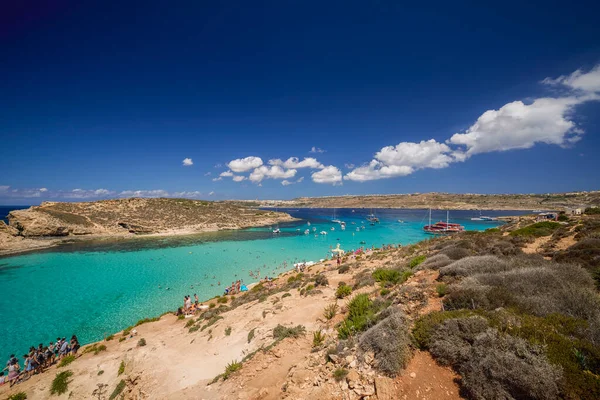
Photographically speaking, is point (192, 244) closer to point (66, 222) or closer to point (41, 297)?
point (41, 297)

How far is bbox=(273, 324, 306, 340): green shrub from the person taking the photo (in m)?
10.0

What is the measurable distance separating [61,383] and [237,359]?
8395mm

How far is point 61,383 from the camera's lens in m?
11.2

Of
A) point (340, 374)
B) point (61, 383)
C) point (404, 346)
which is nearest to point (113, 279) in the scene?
point (61, 383)

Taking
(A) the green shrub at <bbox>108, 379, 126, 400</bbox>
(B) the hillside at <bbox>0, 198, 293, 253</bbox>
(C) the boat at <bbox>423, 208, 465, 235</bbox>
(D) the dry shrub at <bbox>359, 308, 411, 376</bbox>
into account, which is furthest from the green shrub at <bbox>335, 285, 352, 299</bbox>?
(B) the hillside at <bbox>0, 198, 293, 253</bbox>

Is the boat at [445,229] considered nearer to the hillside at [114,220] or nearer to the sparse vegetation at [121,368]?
the hillside at [114,220]

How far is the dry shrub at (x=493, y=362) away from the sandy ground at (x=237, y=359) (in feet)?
1.34

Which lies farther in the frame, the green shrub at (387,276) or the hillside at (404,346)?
the green shrub at (387,276)

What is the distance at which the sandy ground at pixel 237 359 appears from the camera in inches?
229

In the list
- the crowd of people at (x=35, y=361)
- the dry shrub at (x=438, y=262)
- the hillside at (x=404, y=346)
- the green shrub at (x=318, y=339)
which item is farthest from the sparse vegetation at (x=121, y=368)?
the dry shrub at (x=438, y=262)

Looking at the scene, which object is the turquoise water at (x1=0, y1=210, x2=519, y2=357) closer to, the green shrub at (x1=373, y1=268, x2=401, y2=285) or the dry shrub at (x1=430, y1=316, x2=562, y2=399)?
the green shrub at (x1=373, y1=268, x2=401, y2=285)

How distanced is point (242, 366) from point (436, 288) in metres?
7.44

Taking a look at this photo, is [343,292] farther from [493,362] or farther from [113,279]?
[113,279]

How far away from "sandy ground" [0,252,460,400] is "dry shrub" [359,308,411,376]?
237 millimetres
